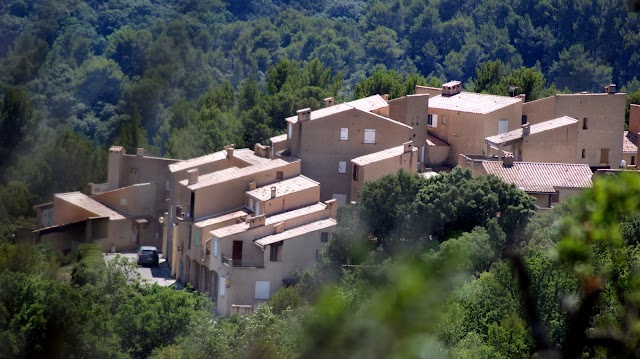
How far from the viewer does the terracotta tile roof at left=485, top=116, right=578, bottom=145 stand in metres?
25.0

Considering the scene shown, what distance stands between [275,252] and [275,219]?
696mm

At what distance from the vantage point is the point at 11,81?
28766 mm

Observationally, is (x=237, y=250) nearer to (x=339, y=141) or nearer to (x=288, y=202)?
(x=288, y=202)

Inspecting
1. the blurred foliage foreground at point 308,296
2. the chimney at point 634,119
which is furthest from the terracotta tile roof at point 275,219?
the chimney at point 634,119

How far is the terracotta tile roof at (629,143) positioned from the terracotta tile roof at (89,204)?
27.2ft

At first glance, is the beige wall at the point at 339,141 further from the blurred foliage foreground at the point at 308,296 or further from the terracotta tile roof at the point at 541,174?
the blurred foliage foreground at the point at 308,296

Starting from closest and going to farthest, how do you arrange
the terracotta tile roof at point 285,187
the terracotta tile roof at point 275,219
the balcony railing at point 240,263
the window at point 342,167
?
the balcony railing at point 240,263 < the terracotta tile roof at point 275,219 < the terracotta tile roof at point 285,187 < the window at point 342,167

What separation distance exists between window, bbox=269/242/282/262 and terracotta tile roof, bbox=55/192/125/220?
14.6ft

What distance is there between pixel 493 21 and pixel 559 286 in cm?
3692

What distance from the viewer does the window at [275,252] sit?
2278 cm

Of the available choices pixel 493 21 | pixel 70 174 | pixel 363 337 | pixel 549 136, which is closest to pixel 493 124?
pixel 549 136

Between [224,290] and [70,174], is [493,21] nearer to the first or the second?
[70,174]

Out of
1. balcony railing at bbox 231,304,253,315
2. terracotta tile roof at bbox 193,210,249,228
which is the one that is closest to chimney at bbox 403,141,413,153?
terracotta tile roof at bbox 193,210,249,228

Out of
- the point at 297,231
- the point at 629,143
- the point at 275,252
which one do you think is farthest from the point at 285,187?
the point at 629,143
